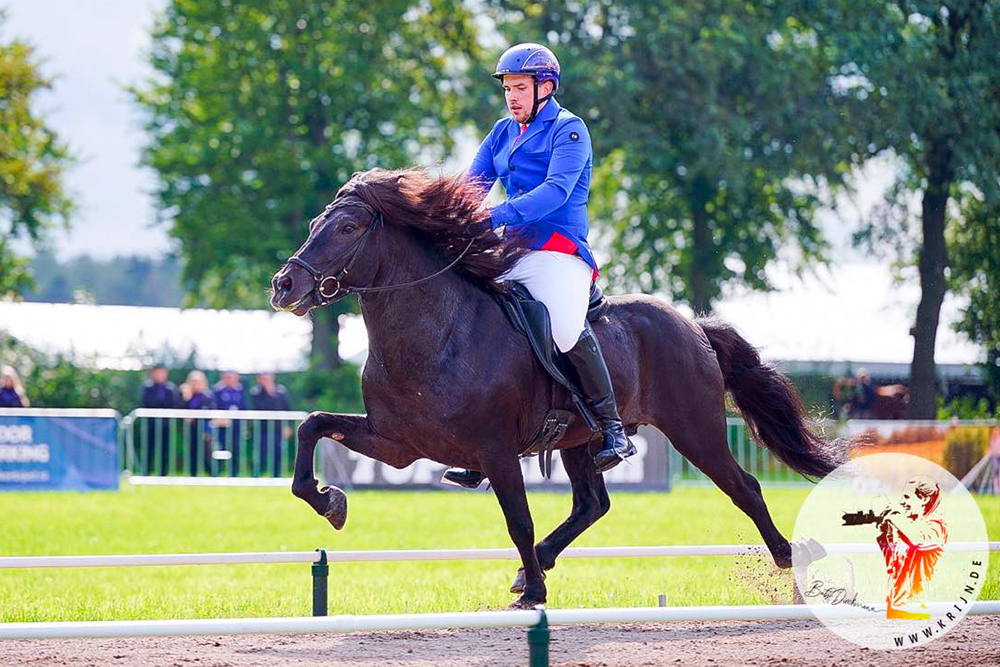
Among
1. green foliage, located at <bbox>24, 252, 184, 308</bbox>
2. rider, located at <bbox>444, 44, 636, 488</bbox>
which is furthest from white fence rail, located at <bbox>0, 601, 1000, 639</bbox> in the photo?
green foliage, located at <bbox>24, 252, 184, 308</bbox>

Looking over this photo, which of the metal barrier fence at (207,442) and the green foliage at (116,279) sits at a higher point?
the green foliage at (116,279)

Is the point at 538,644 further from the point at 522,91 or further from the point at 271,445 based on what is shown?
the point at 271,445

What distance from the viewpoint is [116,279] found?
403 feet

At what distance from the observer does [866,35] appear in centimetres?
2903

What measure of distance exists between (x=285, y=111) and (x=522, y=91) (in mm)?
30554

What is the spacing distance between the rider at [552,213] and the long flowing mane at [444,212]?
0.37 ft

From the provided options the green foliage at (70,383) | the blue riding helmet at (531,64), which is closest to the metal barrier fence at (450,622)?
the blue riding helmet at (531,64)

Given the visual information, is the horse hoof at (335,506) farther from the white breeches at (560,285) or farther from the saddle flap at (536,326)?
the white breeches at (560,285)

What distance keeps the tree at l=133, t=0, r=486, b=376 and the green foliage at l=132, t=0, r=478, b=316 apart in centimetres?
4

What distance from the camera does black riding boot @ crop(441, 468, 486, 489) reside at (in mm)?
7780

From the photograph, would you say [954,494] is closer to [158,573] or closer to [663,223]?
[158,573]

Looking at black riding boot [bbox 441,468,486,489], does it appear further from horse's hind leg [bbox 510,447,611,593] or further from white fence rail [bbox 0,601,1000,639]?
white fence rail [bbox 0,601,1000,639]

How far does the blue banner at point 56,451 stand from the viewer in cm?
2009

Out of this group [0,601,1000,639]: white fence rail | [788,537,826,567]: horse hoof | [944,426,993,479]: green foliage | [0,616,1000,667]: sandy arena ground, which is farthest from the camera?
[944,426,993,479]: green foliage
